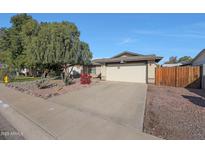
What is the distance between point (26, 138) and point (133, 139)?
8.97 ft

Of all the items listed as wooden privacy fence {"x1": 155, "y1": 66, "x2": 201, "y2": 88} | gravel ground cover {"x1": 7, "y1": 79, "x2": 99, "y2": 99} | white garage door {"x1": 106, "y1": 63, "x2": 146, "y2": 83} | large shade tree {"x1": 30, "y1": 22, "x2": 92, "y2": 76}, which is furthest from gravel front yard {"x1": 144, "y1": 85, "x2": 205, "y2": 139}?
large shade tree {"x1": 30, "y1": 22, "x2": 92, "y2": 76}

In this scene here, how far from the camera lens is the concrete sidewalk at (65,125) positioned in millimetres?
3630

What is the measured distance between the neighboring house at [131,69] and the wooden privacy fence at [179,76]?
2.58 ft

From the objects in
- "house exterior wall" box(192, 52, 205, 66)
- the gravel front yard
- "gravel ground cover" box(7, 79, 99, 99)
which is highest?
"house exterior wall" box(192, 52, 205, 66)

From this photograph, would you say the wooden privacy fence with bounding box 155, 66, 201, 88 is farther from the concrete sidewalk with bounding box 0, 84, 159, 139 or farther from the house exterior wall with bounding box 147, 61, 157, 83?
the concrete sidewalk with bounding box 0, 84, 159, 139

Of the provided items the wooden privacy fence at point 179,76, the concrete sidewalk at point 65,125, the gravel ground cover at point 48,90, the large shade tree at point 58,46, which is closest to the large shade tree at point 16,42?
the large shade tree at point 58,46

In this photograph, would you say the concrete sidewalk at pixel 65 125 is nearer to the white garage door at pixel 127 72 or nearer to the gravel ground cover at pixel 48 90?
the gravel ground cover at pixel 48 90

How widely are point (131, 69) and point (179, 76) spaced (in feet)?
15.9

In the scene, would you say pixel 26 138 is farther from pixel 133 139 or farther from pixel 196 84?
pixel 196 84

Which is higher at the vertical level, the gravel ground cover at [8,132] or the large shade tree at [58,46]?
the large shade tree at [58,46]

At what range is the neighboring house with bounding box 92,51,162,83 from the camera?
1389 centimetres

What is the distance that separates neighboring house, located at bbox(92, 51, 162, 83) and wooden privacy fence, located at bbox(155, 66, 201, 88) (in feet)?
2.58

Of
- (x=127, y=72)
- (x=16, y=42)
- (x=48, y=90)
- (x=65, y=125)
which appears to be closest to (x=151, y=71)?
(x=127, y=72)
